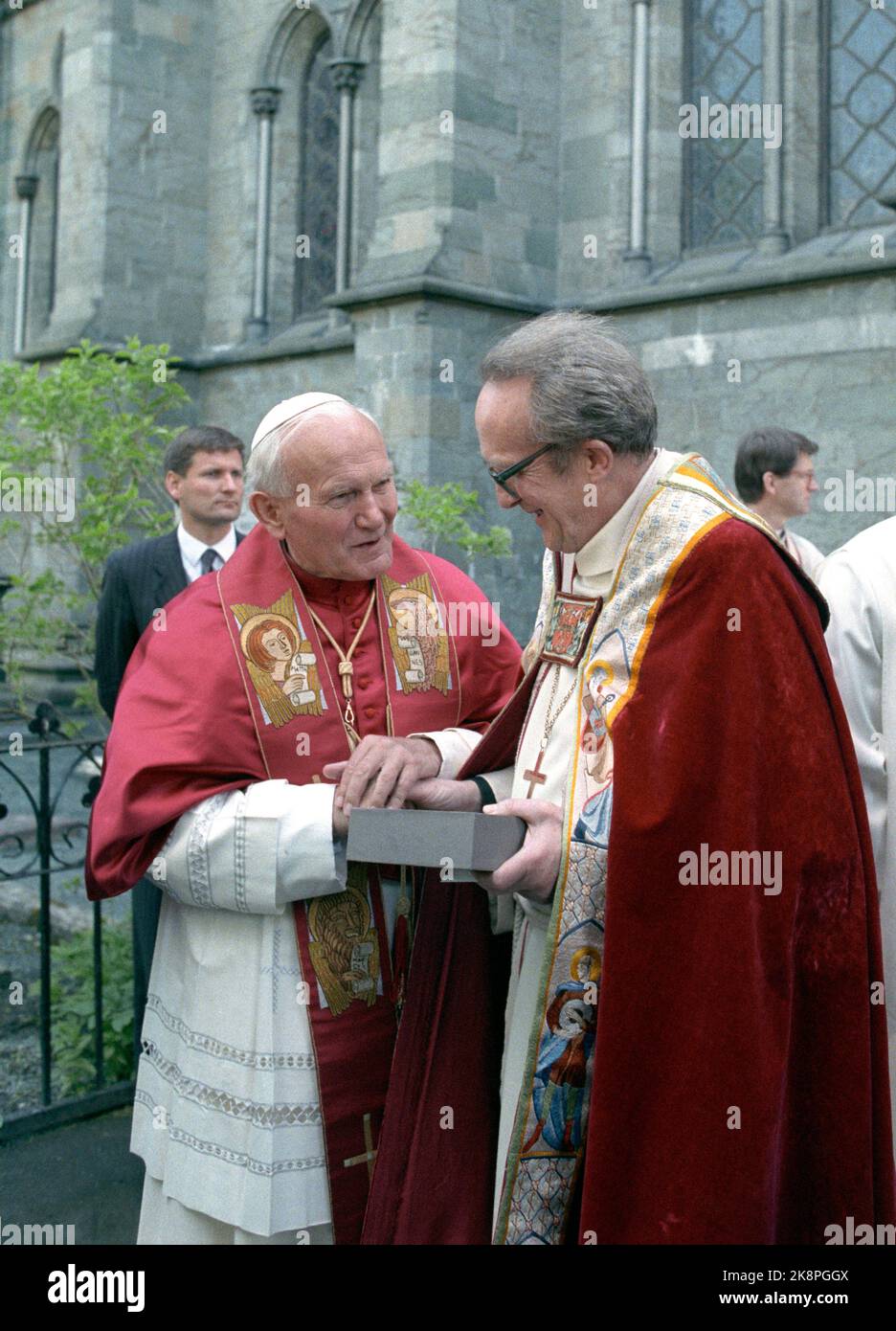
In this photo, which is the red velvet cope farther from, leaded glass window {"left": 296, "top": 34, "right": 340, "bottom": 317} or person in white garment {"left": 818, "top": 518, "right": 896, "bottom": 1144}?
leaded glass window {"left": 296, "top": 34, "right": 340, "bottom": 317}

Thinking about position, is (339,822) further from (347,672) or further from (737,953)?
(737,953)

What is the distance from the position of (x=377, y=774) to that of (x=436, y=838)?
0.29m

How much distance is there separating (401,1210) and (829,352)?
26.2ft

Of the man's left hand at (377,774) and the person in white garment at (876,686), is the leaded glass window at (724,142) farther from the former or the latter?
the man's left hand at (377,774)

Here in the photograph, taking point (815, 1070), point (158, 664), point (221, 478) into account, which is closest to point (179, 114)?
point (221, 478)

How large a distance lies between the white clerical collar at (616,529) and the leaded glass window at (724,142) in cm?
892

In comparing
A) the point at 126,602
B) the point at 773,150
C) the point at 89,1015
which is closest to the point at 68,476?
the point at 126,602

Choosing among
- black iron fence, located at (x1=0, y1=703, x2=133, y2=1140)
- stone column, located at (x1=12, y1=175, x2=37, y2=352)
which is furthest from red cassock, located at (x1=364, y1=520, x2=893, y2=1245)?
stone column, located at (x1=12, y1=175, x2=37, y2=352)

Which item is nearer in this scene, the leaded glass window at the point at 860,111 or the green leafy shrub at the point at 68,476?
the green leafy shrub at the point at 68,476

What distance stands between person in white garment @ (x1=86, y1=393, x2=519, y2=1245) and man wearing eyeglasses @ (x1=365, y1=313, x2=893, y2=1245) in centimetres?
13

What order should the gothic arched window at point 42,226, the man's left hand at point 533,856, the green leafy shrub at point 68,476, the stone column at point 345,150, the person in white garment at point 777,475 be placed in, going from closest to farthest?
the man's left hand at point 533,856 < the person in white garment at point 777,475 < the green leafy shrub at point 68,476 < the stone column at point 345,150 < the gothic arched window at point 42,226

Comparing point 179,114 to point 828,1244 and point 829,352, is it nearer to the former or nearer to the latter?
point 829,352

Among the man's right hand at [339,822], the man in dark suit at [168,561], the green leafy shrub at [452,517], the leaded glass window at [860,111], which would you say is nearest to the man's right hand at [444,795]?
the man's right hand at [339,822]

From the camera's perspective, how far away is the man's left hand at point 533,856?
205 cm
